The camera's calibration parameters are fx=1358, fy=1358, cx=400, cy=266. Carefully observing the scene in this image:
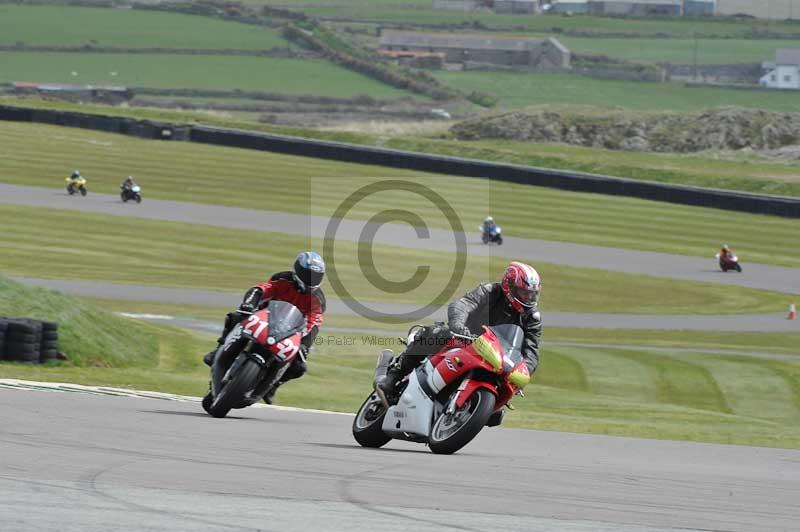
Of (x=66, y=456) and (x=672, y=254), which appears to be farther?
(x=672, y=254)

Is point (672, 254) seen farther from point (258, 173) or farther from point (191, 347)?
point (191, 347)

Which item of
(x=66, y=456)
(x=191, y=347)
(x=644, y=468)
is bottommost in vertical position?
(x=191, y=347)

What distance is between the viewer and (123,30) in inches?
4983

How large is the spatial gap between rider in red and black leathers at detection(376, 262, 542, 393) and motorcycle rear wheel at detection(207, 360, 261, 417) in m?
1.83

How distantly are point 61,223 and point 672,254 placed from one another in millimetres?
20171

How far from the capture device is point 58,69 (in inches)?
4306

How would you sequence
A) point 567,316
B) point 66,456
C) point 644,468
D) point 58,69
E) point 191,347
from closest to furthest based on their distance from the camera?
1. point 66,456
2. point 644,468
3. point 191,347
4. point 567,316
5. point 58,69

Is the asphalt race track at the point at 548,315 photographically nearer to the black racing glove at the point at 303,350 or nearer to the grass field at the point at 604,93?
the black racing glove at the point at 303,350

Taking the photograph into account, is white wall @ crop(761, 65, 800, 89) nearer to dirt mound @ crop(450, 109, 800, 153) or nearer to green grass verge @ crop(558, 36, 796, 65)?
green grass verge @ crop(558, 36, 796, 65)

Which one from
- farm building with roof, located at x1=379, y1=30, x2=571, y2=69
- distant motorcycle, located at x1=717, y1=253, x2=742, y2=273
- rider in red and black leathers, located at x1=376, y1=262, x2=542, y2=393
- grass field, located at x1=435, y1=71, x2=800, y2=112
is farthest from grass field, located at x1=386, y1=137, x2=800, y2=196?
farm building with roof, located at x1=379, y1=30, x2=571, y2=69

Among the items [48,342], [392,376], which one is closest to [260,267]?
[48,342]

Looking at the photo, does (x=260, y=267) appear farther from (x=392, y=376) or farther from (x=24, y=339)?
(x=392, y=376)

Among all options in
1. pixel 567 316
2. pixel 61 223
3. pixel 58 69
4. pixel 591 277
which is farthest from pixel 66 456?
pixel 58 69

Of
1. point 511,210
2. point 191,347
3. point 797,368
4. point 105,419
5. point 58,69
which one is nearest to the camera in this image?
point 105,419
